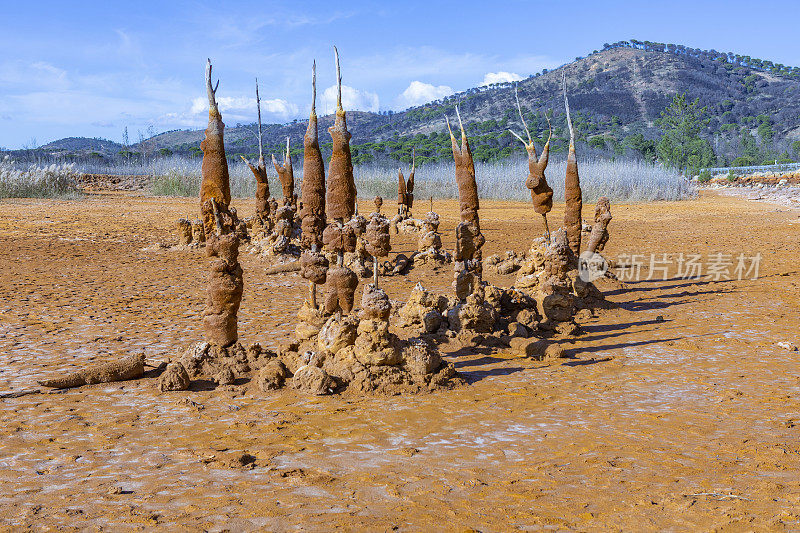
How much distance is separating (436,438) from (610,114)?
73.7 meters

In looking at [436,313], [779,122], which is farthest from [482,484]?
[779,122]

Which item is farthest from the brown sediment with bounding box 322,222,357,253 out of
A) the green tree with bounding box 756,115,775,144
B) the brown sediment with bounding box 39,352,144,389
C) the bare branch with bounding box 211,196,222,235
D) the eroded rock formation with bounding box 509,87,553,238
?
the green tree with bounding box 756,115,775,144

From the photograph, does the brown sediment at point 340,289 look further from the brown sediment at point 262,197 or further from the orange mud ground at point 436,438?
the brown sediment at point 262,197

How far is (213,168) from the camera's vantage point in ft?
17.0

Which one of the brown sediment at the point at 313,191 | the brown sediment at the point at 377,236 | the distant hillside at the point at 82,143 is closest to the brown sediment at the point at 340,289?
the brown sediment at the point at 377,236

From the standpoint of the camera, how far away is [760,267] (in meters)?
9.92

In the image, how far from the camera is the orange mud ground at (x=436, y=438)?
2721mm

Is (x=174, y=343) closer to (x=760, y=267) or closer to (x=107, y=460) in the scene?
(x=107, y=460)

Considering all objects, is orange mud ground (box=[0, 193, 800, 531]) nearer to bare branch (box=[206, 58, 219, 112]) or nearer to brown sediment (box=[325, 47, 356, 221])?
brown sediment (box=[325, 47, 356, 221])

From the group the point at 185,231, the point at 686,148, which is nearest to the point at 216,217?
the point at 185,231

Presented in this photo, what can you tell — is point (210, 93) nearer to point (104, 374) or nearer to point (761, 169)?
point (104, 374)

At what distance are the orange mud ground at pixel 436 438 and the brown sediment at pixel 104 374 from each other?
0.44ft

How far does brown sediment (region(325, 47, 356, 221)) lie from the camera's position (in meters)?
6.74

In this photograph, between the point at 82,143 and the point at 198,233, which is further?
the point at 82,143
